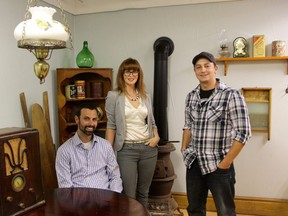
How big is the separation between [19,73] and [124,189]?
1.28 metres

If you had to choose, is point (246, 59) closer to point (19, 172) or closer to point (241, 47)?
point (241, 47)

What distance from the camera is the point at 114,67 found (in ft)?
10.5

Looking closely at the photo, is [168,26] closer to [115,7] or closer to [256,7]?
[115,7]

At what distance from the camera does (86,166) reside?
1.92m

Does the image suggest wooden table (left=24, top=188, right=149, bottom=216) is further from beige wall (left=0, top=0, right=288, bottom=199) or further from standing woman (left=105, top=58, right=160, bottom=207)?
beige wall (left=0, top=0, right=288, bottom=199)

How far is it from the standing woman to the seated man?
0.96ft

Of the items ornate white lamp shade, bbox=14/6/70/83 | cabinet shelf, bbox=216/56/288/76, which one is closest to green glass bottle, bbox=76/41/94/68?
cabinet shelf, bbox=216/56/288/76

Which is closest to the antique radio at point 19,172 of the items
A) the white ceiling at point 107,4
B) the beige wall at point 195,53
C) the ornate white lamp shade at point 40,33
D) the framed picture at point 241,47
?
the ornate white lamp shade at point 40,33

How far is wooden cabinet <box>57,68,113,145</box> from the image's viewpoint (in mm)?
2824

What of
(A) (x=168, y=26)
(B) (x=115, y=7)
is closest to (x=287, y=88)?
(A) (x=168, y=26)

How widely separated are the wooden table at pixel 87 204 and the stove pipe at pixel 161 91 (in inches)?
52.9

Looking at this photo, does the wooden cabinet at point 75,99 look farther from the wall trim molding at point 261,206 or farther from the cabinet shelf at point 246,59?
the wall trim molding at point 261,206

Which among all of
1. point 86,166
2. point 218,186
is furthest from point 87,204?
point 218,186

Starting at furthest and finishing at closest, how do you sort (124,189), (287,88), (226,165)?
1. (287,88)
2. (124,189)
3. (226,165)
